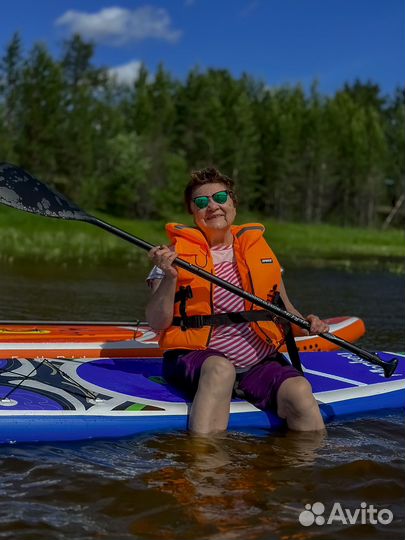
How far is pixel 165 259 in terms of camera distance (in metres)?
3.45

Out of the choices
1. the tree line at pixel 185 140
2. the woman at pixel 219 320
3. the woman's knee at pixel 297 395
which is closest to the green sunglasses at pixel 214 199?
the woman at pixel 219 320

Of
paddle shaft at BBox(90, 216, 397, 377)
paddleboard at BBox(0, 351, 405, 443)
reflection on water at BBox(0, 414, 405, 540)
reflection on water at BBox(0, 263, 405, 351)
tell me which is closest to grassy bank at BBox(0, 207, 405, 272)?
reflection on water at BBox(0, 263, 405, 351)

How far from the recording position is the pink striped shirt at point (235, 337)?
145 inches

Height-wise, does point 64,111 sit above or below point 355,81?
below

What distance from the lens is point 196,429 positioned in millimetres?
3471

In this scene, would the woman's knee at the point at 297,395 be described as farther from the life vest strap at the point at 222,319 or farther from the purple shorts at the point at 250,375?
the life vest strap at the point at 222,319

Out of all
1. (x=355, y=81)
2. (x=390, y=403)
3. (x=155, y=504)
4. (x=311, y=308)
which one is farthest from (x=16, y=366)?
(x=355, y=81)

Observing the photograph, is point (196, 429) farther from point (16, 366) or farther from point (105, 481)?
point (16, 366)

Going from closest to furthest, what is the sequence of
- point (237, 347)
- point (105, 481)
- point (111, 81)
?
point (105, 481)
point (237, 347)
point (111, 81)

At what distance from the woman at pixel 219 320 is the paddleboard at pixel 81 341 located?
1.18 m

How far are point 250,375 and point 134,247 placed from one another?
16016 millimetres

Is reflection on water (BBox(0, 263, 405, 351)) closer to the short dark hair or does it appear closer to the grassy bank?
the grassy bank

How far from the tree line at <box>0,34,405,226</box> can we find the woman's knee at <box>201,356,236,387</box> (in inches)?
1076

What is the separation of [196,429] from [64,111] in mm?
30049
